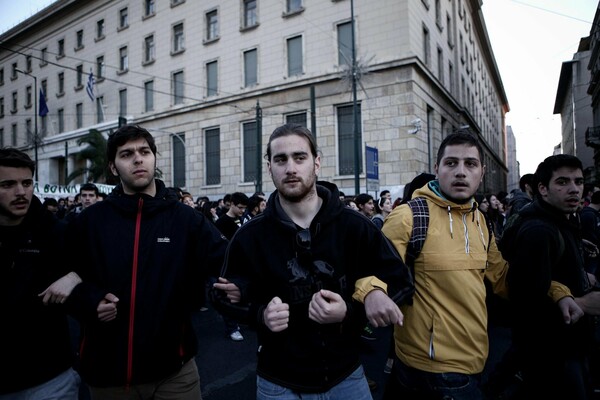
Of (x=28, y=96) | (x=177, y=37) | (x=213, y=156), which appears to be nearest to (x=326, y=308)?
(x=213, y=156)

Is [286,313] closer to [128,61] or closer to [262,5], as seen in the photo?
[262,5]

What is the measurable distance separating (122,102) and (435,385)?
3225cm

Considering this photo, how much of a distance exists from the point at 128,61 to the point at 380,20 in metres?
19.7

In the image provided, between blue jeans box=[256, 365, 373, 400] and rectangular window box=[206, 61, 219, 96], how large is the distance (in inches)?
974

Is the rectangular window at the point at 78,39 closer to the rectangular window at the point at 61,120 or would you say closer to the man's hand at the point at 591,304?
the rectangular window at the point at 61,120

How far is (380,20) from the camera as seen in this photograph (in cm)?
1962

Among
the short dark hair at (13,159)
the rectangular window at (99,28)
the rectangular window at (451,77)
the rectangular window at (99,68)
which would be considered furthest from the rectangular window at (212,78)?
the short dark hair at (13,159)

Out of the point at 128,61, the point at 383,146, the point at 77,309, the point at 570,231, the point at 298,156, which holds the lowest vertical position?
the point at 77,309

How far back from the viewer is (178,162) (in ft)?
89.0

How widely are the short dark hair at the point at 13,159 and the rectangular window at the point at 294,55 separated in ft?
67.0

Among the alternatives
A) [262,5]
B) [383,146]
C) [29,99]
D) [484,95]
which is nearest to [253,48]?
[262,5]

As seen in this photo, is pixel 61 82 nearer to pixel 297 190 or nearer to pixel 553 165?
pixel 297 190

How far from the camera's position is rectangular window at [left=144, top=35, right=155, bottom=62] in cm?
2820

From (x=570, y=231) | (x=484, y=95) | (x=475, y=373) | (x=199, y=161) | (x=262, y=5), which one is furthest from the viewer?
(x=484, y=95)
